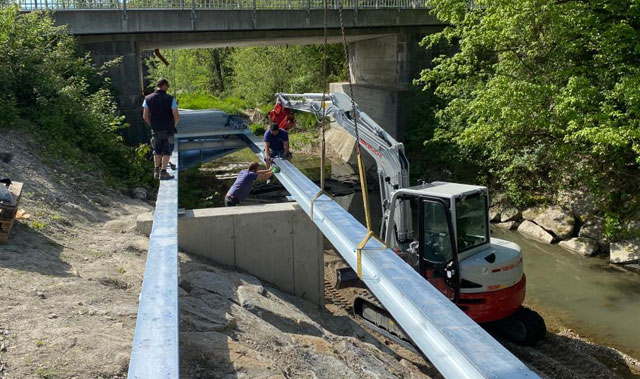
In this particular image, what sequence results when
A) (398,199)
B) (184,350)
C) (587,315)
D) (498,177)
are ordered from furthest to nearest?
1. (498,177)
2. (587,315)
3. (398,199)
4. (184,350)

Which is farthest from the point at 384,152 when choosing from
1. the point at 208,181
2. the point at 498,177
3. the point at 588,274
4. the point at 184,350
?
the point at 208,181

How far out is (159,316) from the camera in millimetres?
4805

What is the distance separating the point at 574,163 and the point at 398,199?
9422 mm

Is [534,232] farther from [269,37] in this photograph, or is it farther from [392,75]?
[269,37]

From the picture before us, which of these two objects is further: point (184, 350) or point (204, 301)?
point (204, 301)

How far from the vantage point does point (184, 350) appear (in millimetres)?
5297

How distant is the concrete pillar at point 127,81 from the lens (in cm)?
1831

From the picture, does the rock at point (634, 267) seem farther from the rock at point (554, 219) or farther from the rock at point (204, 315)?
the rock at point (204, 315)

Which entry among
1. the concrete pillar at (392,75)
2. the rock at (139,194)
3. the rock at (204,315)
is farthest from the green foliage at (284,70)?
the rock at (204,315)

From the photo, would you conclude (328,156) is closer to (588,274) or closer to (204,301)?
(588,274)

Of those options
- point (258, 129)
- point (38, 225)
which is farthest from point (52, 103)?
point (258, 129)

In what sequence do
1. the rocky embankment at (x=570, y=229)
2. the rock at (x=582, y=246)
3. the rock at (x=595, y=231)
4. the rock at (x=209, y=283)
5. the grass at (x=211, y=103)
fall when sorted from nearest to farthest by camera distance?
the rock at (x=209, y=283)
the rocky embankment at (x=570, y=229)
the rock at (x=582, y=246)
the rock at (x=595, y=231)
the grass at (x=211, y=103)

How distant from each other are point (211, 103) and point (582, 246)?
30.5 m

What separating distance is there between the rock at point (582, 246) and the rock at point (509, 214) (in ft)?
7.52
